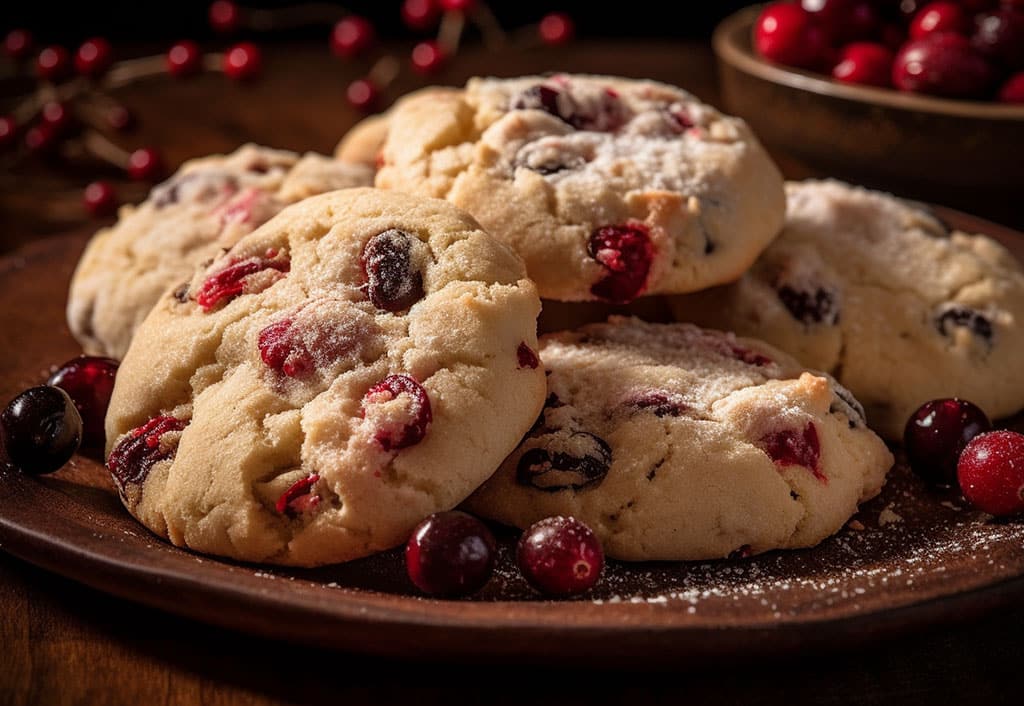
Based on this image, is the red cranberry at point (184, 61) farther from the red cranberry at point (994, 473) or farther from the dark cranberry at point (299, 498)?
the red cranberry at point (994, 473)

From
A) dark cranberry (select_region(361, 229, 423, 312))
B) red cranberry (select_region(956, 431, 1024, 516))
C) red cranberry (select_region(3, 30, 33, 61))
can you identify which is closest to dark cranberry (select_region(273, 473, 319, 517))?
dark cranberry (select_region(361, 229, 423, 312))

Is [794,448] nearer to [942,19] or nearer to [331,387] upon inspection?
[331,387]

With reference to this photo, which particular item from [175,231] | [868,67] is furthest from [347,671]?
[868,67]

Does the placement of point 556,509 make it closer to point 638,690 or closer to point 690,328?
point 638,690

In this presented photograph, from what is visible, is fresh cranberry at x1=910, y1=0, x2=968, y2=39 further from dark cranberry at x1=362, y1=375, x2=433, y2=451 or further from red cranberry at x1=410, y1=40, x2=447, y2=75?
dark cranberry at x1=362, y1=375, x2=433, y2=451

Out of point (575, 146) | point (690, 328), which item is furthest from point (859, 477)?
point (575, 146)

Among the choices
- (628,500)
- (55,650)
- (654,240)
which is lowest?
(55,650)

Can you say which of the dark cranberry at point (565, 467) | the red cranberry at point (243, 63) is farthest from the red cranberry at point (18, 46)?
the dark cranberry at point (565, 467)
